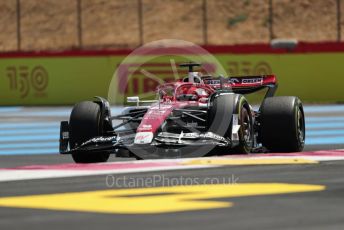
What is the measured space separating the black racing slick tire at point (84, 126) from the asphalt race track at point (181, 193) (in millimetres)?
625

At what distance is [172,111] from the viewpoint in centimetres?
1380

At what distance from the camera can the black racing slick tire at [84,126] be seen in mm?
14219

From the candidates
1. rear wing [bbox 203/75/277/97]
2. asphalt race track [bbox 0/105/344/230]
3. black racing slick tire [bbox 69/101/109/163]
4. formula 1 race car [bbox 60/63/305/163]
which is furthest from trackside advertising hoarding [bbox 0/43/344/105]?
asphalt race track [bbox 0/105/344/230]

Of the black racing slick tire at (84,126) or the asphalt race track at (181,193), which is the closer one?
the asphalt race track at (181,193)

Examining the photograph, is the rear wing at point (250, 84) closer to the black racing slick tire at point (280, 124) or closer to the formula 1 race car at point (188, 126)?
the formula 1 race car at point (188, 126)

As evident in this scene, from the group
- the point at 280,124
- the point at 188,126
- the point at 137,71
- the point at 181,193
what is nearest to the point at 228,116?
the point at 188,126

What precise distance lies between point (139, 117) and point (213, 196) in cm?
529

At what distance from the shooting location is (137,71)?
111ft

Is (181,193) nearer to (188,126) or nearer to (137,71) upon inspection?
(188,126)

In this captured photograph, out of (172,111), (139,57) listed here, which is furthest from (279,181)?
(139,57)

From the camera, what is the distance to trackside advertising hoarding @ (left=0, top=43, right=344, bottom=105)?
111 feet

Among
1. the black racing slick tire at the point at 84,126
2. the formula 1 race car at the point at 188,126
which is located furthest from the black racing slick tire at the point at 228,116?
the black racing slick tire at the point at 84,126

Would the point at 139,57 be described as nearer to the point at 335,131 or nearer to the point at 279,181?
the point at 335,131

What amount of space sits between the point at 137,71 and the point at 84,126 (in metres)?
19.8
